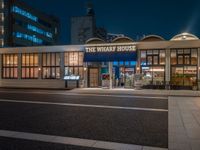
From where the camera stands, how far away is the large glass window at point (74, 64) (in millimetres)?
35500

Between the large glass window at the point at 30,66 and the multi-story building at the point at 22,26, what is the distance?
40.9 meters

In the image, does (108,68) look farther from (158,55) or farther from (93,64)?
(158,55)

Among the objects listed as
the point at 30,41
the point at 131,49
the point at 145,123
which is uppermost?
the point at 30,41

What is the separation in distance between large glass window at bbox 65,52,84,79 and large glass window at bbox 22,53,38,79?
4.85 meters

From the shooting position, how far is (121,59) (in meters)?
32.4

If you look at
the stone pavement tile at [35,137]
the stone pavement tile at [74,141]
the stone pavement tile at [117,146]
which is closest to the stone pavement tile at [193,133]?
the stone pavement tile at [117,146]

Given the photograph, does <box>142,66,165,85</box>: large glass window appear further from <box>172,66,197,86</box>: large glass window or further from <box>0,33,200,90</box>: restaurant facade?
<box>172,66,197,86</box>: large glass window

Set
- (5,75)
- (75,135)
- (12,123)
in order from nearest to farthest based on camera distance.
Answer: (75,135)
(12,123)
(5,75)

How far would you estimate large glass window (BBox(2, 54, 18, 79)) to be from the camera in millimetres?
39156

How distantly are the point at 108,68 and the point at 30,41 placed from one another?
60.7 metres

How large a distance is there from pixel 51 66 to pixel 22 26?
5260 cm

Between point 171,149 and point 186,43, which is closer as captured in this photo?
point 171,149

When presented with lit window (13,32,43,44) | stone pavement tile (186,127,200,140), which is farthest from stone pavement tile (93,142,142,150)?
lit window (13,32,43,44)

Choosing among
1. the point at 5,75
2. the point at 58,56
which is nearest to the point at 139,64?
the point at 58,56
